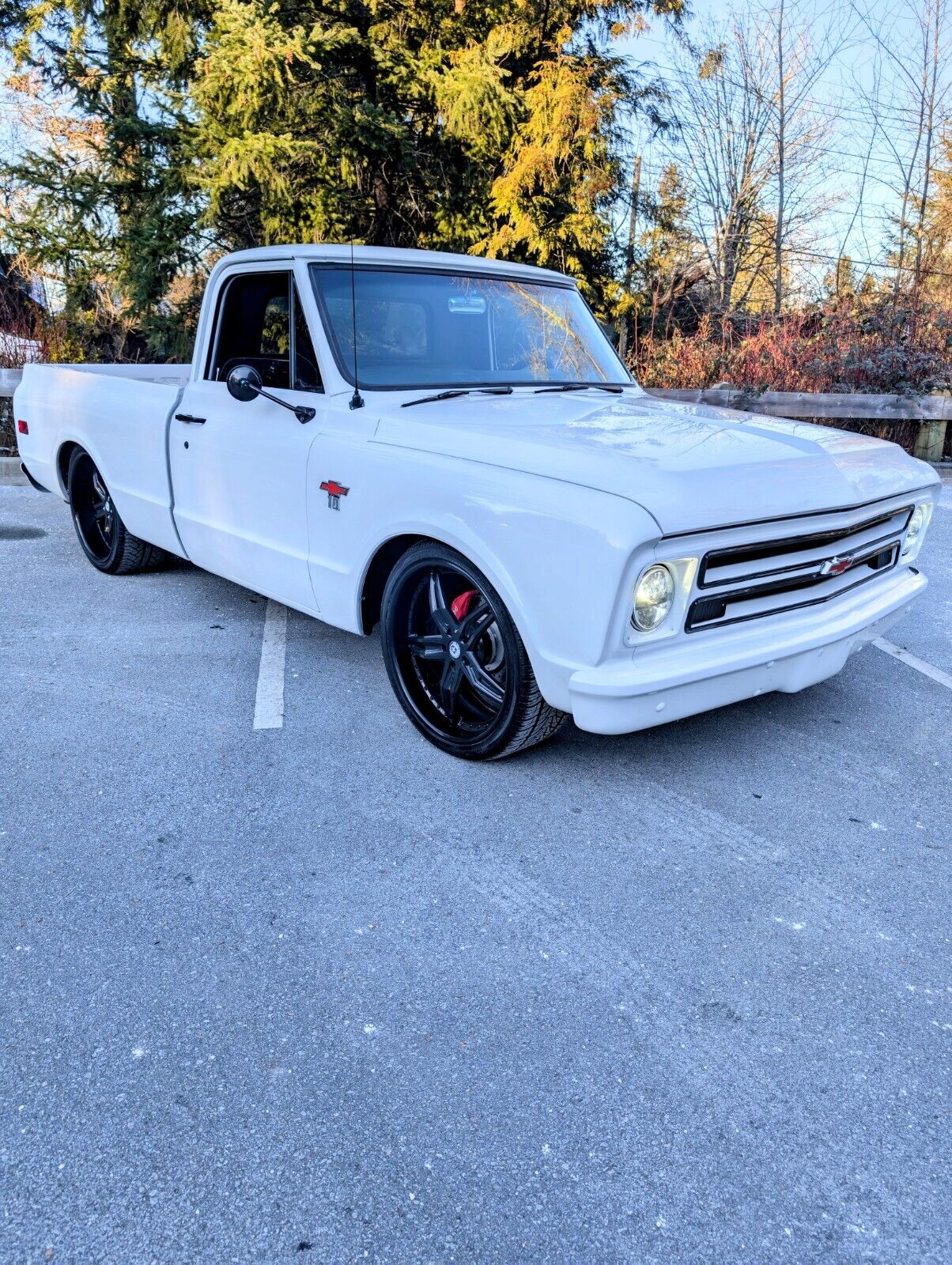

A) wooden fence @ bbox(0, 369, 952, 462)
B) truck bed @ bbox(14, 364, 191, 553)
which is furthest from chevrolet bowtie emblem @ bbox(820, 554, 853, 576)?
wooden fence @ bbox(0, 369, 952, 462)

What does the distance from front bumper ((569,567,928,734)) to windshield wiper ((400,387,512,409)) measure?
142cm

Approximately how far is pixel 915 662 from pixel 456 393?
2.66 metres

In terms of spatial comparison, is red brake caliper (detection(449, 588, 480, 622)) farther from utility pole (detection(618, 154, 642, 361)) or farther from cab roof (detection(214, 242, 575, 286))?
utility pole (detection(618, 154, 642, 361))

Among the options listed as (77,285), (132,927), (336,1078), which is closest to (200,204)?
(77,285)

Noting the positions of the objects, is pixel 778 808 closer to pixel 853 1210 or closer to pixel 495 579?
pixel 495 579

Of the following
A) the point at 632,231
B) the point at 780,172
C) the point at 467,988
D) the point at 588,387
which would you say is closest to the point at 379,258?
the point at 588,387

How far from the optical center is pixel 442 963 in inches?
96.0

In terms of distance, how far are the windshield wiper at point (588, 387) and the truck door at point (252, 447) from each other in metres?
1.06

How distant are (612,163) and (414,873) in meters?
10.2

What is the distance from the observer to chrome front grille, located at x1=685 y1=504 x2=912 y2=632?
9.69ft

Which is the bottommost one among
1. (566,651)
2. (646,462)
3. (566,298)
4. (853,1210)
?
(853,1210)

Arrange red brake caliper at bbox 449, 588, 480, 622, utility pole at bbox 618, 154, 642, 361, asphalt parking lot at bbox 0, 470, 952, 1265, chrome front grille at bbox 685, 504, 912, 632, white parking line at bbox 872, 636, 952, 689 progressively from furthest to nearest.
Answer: utility pole at bbox 618, 154, 642, 361 → white parking line at bbox 872, 636, 952, 689 → red brake caliper at bbox 449, 588, 480, 622 → chrome front grille at bbox 685, 504, 912, 632 → asphalt parking lot at bbox 0, 470, 952, 1265

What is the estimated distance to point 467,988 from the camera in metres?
2.35

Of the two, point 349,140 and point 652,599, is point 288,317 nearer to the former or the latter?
point 652,599
